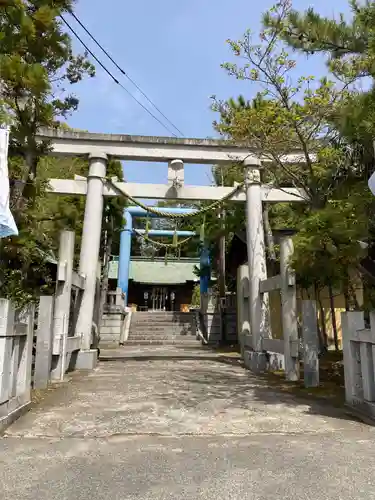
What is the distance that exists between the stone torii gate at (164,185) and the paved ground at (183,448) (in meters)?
3.79

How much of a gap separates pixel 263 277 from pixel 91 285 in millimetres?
4120

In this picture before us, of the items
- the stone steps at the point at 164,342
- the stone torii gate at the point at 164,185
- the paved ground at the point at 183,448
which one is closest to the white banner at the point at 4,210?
the paved ground at the point at 183,448

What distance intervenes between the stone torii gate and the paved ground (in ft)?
12.4

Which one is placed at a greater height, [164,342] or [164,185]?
[164,185]

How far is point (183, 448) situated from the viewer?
3.55 meters

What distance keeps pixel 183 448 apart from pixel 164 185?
7.33m

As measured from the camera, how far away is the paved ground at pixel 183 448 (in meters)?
2.68

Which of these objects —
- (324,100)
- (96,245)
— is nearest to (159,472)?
(324,100)

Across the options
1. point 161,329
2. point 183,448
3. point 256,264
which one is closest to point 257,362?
point 256,264

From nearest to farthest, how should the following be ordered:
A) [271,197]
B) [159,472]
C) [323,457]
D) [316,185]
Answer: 1. [159,472]
2. [323,457]
3. [316,185]
4. [271,197]

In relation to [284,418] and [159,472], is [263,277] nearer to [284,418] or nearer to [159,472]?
[284,418]

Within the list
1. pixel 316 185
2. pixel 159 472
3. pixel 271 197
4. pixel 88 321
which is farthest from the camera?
pixel 271 197

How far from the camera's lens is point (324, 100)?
19.6ft

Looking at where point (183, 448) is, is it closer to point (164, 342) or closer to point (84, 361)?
point (84, 361)
